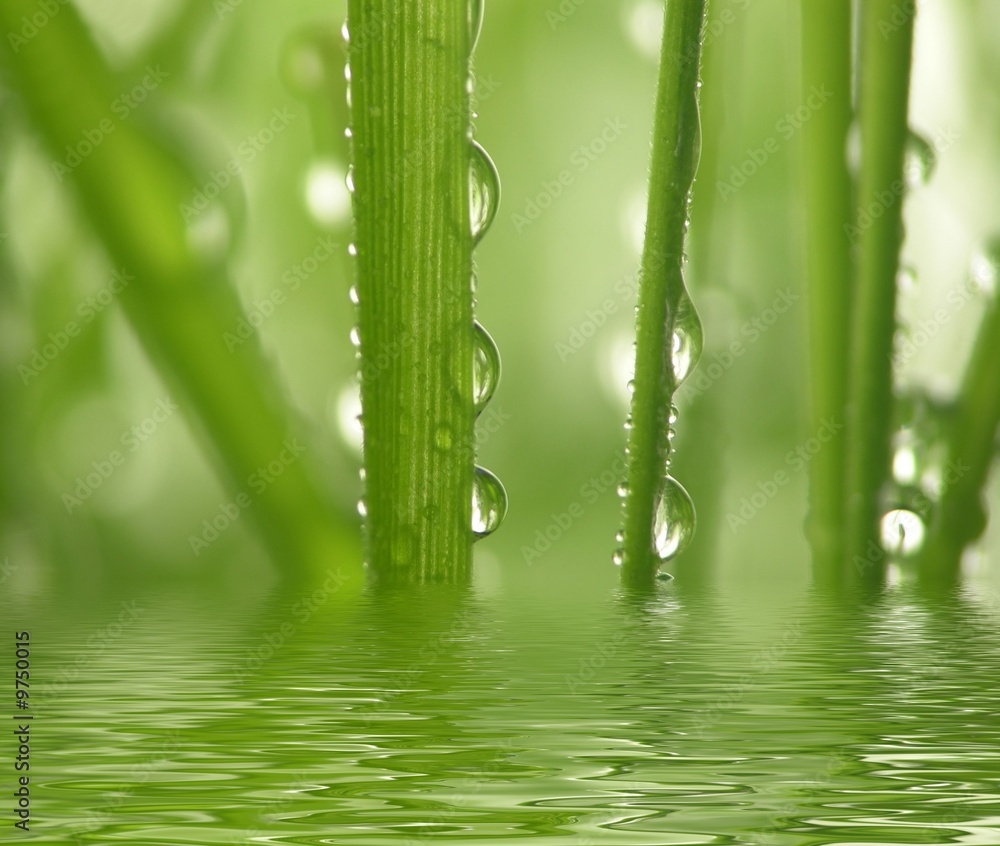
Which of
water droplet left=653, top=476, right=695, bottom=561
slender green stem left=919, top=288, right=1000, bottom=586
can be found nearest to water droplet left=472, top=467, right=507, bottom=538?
water droplet left=653, top=476, right=695, bottom=561

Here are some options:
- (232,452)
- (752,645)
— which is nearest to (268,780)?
(752,645)

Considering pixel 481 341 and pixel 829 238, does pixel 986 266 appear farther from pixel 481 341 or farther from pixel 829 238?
pixel 481 341

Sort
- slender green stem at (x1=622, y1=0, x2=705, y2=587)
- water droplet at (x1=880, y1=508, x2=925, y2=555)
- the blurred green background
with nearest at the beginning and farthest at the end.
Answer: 1. slender green stem at (x1=622, y1=0, x2=705, y2=587)
2. water droplet at (x1=880, y1=508, x2=925, y2=555)
3. the blurred green background

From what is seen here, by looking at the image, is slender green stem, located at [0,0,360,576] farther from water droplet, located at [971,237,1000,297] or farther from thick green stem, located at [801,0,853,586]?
water droplet, located at [971,237,1000,297]

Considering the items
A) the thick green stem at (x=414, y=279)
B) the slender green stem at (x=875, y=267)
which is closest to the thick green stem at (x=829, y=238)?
the slender green stem at (x=875, y=267)

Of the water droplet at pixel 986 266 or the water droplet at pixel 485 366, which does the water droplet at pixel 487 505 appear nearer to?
the water droplet at pixel 485 366

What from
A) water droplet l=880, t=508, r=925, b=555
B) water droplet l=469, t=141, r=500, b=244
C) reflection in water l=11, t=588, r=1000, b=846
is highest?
water droplet l=469, t=141, r=500, b=244

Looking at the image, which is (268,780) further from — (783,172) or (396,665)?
(783,172)
